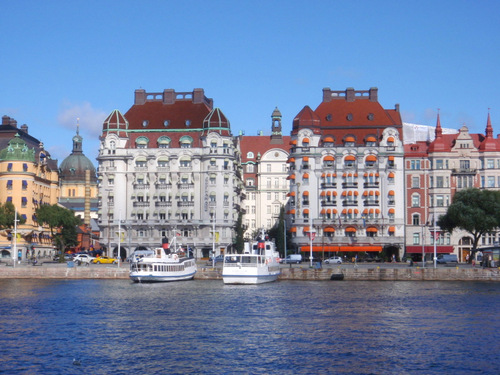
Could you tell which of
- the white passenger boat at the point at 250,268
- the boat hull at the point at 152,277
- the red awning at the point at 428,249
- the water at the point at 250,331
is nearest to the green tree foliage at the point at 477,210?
the red awning at the point at 428,249

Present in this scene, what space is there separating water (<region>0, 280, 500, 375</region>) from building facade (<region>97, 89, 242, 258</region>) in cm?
7212

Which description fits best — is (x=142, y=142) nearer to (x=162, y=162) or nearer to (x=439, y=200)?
(x=162, y=162)

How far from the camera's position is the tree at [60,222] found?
7023 inches

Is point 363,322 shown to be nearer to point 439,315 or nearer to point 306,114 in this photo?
point 439,315

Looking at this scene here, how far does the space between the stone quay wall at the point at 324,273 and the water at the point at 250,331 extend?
17.7 m

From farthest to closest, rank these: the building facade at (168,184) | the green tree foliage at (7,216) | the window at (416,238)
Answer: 1. the building facade at (168,184)
2. the window at (416,238)
3. the green tree foliage at (7,216)

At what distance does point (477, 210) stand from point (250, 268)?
164 feet

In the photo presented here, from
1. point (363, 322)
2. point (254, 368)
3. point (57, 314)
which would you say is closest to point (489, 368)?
point (254, 368)

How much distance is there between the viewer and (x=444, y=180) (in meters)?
163

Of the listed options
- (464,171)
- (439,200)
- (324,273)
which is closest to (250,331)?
(324,273)

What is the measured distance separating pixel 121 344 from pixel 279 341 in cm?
1117

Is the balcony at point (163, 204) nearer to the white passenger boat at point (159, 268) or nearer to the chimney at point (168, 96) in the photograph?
the chimney at point (168, 96)

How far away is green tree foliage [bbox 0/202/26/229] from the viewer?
163 meters

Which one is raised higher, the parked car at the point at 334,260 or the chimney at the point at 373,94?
the chimney at the point at 373,94
